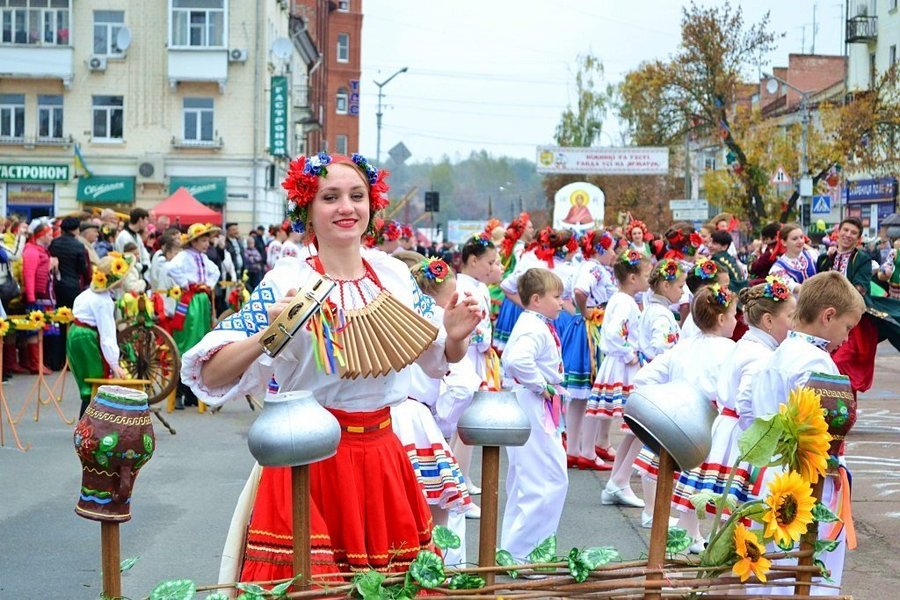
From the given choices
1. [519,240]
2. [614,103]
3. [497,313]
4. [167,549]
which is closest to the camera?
[167,549]

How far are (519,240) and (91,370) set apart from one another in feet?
20.0

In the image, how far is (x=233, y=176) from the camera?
43312 millimetres

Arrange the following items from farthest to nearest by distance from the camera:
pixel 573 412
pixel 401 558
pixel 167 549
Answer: pixel 573 412 → pixel 167 549 → pixel 401 558

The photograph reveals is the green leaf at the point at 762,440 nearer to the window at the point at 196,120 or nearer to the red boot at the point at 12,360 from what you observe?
the red boot at the point at 12,360

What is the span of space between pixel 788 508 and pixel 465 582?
0.90m

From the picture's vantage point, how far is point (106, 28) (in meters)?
43.1

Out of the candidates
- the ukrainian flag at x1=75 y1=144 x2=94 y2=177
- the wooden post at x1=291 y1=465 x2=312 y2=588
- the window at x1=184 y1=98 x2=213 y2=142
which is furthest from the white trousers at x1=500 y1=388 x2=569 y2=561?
the window at x1=184 y1=98 x2=213 y2=142

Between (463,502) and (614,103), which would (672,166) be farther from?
(463,502)

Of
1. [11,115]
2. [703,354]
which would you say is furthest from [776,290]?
[11,115]

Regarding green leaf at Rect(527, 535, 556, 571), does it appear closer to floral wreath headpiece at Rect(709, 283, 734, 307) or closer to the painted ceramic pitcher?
the painted ceramic pitcher

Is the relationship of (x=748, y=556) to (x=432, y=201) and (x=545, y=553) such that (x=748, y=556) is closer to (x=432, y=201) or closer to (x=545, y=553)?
(x=545, y=553)

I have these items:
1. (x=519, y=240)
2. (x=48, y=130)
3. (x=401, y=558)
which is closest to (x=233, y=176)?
(x=48, y=130)

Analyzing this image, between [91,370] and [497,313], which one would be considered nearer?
[91,370]

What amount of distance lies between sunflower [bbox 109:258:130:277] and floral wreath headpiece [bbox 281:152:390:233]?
789 cm
